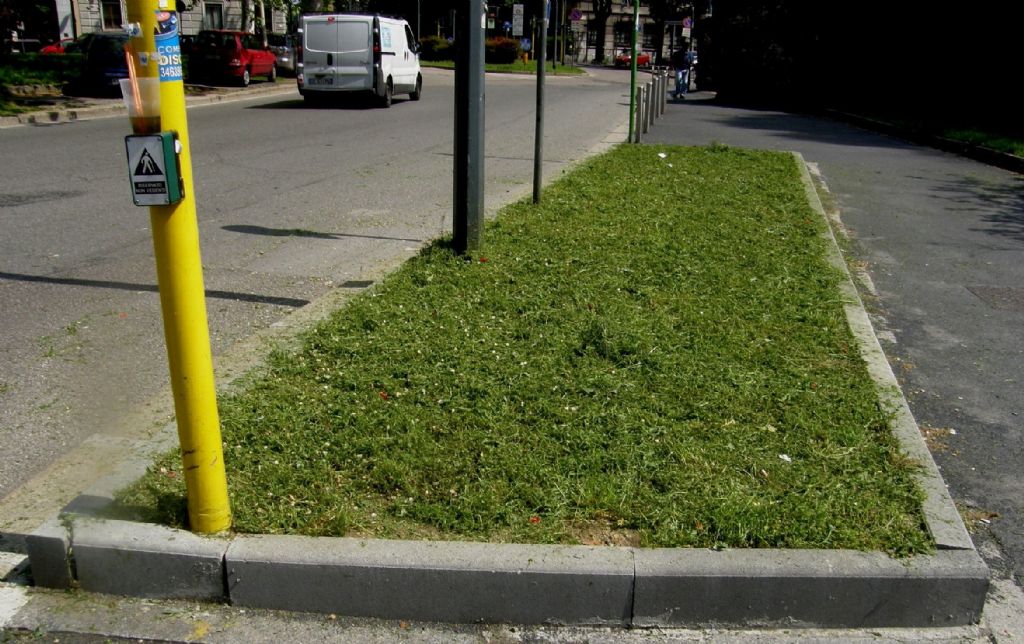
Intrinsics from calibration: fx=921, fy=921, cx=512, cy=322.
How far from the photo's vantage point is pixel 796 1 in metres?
29.6

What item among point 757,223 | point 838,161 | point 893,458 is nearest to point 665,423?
point 893,458

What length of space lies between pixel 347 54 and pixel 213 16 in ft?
106

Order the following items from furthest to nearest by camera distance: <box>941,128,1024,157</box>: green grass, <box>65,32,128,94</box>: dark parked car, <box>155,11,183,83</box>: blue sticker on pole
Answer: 1. <box>65,32,128,94</box>: dark parked car
2. <box>941,128,1024,157</box>: green grass
3. <box>155,11,183,83</box>: blue sticker on pole

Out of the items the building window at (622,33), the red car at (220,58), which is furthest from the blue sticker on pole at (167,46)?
the building window at (622,33)

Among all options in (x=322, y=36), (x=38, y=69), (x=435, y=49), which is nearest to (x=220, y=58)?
(x=38, y=69)

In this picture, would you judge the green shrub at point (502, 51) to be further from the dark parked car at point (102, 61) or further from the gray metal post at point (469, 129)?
the gray metal post at point (469, 129)

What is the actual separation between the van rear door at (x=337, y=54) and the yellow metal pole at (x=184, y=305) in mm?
19253

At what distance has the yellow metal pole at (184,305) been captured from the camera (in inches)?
113

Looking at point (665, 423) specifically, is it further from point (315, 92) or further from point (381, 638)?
point (315, 92)

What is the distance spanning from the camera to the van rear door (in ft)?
69.7

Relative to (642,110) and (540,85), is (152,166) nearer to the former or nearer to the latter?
(540,85)

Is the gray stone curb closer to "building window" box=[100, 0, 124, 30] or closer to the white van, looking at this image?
the white van

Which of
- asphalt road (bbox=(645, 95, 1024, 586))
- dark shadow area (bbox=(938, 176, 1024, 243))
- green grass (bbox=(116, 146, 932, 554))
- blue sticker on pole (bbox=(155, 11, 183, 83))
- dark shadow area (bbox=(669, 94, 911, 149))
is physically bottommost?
dark shadow area (bbox=(669, 94, 911, 149))

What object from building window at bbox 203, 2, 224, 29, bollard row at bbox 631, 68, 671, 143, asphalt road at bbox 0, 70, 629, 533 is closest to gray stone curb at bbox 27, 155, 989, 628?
asphalt road at bbox 0, 70, 629, 533
